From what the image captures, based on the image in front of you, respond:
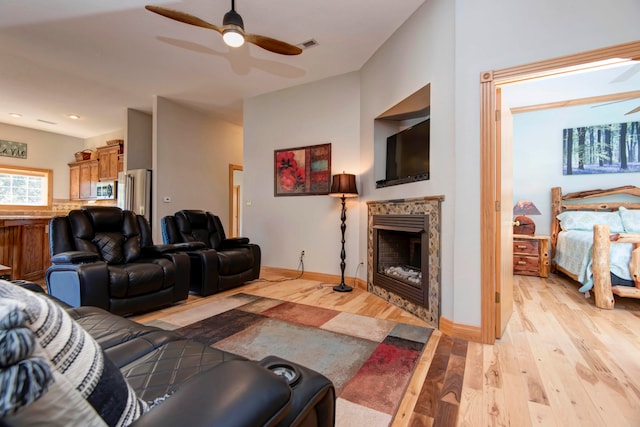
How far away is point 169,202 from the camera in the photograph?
16.3 feet

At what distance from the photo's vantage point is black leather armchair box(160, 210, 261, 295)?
3.32 m

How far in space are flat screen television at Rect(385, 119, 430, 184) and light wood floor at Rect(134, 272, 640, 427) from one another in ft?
4.77

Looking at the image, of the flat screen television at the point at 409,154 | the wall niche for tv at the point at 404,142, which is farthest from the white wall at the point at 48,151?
the flat screen television at the point at 409,154

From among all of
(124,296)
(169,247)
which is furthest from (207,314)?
(169,247)

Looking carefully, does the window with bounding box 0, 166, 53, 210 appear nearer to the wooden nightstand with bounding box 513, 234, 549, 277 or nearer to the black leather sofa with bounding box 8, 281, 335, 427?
the black leather sofa with bounding box 8, 281, 335, 427

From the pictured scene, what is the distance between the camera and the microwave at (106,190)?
601cm

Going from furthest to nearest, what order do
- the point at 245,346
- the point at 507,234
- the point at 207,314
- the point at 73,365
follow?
the point at 207,314 → the point at 507,234 → the point at 245,346 → the point at 73,365

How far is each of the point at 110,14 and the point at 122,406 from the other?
3625 millimetres

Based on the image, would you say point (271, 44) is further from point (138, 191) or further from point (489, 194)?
point (138, 191)

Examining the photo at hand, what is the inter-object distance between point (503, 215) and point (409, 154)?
122 cm

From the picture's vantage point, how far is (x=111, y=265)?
268cm

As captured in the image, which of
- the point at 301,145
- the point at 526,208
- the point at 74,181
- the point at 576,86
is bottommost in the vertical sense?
the point at 526,208

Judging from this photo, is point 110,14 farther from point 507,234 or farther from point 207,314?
point 507,234

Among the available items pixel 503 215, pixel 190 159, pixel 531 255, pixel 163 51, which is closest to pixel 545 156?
pixel 531 255
